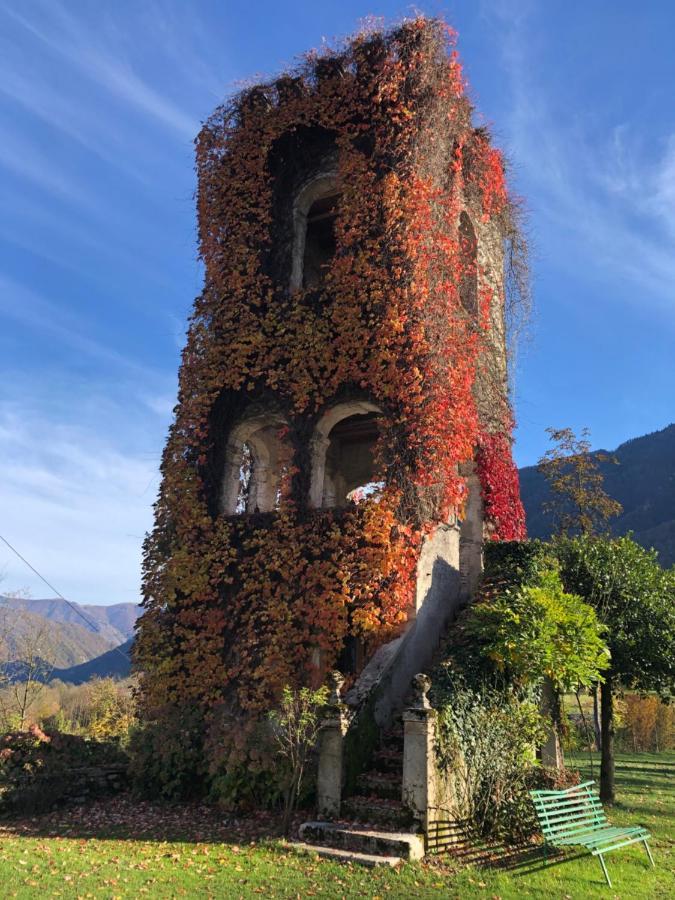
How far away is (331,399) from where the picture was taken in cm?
1230

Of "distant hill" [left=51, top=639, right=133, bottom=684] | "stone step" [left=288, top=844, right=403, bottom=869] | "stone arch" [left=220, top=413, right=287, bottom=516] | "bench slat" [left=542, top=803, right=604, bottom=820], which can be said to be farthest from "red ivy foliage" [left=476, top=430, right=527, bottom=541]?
"distant hill" [left=51, top=639, right=133, bottom=684]

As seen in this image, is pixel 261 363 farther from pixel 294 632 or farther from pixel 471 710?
pixel 471 710

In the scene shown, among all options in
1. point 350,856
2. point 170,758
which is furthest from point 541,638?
point 170,758

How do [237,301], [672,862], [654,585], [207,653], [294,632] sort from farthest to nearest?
[237,301] < [654,585] < [207,653] < [294,632] < [672,862]

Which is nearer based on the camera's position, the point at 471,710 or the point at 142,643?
the point at 471,710

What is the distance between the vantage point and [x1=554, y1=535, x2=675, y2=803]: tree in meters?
12.2

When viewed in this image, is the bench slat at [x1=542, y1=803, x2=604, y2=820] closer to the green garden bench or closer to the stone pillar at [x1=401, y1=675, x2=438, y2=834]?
the green garden bench

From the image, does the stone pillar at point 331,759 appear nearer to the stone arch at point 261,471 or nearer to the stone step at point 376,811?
the stone step at point 376,811

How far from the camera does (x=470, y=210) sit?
15.9 metres

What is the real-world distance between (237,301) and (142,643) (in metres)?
6.98

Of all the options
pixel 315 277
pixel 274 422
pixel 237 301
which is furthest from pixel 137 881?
pixel 315 277

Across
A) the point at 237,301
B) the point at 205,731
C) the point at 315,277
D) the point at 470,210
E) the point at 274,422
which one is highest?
the point at 470,210

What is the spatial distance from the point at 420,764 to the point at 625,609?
698cm

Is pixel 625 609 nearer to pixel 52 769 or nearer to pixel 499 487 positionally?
pixel 499 487
